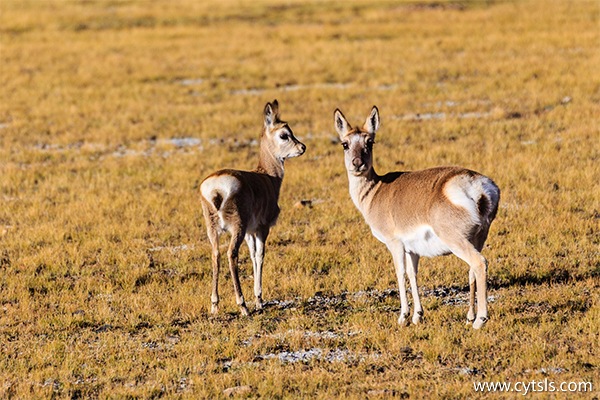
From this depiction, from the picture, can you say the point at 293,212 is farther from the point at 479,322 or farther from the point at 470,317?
the point at 479,322

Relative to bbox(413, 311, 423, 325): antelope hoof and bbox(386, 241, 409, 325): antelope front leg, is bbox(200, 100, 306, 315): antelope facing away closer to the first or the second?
bbox(386, 241, 409, 325): antelope front leg

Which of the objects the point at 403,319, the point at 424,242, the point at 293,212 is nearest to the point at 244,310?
the point at 403,319

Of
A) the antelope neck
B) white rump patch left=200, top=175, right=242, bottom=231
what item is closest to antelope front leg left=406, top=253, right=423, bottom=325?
the antelope neck

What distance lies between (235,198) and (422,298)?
2.68 metres

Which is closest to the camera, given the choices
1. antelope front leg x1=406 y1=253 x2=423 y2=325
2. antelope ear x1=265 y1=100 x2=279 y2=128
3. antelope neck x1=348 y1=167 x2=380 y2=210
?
antelope front leg x1=406 y1=253 x2=423 y2=325

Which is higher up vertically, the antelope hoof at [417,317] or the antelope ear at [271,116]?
the antelope ear at [271,116]

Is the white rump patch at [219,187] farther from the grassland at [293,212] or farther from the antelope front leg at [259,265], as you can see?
the grassland at [293,212]

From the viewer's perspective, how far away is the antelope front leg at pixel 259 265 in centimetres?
1139

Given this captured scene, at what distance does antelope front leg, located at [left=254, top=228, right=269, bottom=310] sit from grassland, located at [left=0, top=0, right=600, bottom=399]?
274mm

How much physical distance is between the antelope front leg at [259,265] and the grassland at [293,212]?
0.90 ft

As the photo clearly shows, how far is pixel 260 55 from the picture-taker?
3572cm

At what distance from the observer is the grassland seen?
30.2 feet

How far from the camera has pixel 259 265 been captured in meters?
11.5

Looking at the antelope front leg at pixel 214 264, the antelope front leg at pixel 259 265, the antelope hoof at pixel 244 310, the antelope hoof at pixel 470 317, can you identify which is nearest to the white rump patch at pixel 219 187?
the antelope front leg at pixel 214 264
